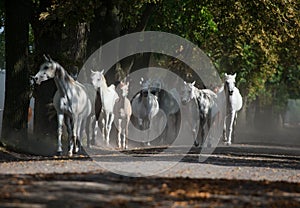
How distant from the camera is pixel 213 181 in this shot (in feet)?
50.4

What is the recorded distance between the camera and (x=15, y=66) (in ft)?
82.6

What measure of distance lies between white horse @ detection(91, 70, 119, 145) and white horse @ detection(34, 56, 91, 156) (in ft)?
10.1

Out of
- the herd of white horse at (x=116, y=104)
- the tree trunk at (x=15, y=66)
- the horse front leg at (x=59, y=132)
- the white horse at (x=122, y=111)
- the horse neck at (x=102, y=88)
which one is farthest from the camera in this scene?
the white horse at (x=122, y=111)

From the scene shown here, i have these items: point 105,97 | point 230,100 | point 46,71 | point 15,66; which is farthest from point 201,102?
point 46,71

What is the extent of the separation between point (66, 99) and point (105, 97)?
5.83 metres

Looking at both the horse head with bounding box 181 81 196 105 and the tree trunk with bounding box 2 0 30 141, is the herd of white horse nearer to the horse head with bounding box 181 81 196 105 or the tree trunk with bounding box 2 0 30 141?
the horse head with bounding box 181 81 196 105

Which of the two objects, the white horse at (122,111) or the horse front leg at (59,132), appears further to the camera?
the white horse at (122,111)

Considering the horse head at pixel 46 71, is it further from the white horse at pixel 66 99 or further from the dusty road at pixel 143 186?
the dusty road at pixel 143 186

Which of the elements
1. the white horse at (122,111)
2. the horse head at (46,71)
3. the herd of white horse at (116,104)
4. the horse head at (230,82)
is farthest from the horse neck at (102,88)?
the horse head at (230,82)

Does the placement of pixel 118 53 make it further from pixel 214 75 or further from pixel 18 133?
pixel 214 75

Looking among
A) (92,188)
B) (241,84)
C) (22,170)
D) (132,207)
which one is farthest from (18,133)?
(241,84)

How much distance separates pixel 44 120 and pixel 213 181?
1434 cm

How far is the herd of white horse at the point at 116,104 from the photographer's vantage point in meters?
23.4

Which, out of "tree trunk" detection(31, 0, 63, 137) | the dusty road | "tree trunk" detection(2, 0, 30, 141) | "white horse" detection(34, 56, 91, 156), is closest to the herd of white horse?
"white horse" detection(34, 56, 91, 156)
